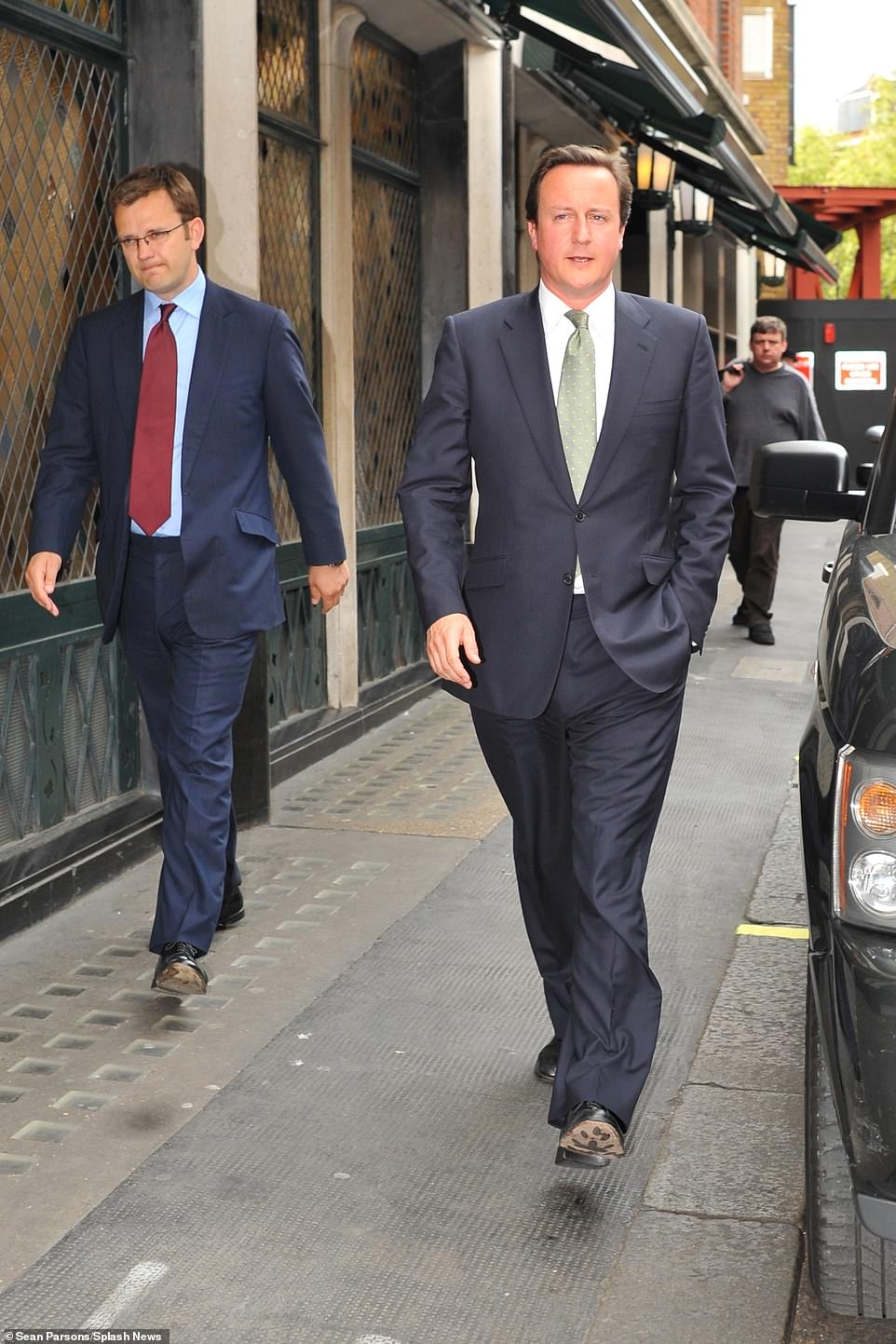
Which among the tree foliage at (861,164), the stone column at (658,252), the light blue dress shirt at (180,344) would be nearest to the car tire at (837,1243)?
the light blue dress shirt at (180,344)

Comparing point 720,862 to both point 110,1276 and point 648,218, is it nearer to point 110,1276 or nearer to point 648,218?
point 110,1276

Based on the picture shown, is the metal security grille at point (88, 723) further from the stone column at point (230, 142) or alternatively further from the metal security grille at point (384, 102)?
the metal security grille at point (384, 102)

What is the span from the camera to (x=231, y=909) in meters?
5.48

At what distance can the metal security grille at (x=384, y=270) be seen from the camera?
9219mm

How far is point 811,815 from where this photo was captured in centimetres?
317

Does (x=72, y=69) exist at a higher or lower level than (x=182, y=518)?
higher

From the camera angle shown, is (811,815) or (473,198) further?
(473,198)

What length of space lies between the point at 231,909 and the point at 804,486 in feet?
7.55

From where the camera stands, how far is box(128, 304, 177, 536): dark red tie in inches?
194

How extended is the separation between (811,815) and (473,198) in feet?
25.2

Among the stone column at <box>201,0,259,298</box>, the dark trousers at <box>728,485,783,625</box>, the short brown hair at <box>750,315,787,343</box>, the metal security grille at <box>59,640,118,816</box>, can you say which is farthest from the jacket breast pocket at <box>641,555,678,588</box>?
the short brown hair at <box>750,315,787,343</box>

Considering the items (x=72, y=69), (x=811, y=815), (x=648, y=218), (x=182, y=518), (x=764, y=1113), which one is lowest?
(x=764, y=1113)

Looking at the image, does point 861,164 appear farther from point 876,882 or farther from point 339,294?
point 876,882

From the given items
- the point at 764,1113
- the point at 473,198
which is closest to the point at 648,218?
the point at 473,198
